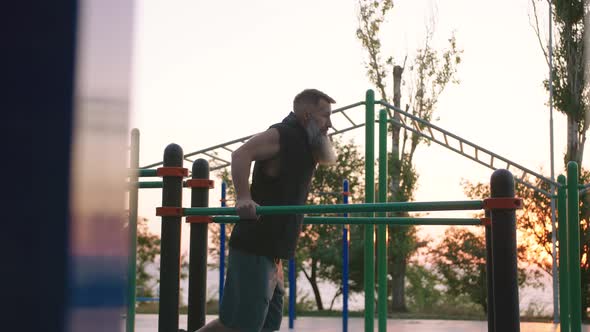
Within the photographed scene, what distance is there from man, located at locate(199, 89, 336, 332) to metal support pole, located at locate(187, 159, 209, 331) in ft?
2.58

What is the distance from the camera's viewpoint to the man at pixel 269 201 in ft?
11.1

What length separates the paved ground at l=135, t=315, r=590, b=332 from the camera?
9922 mm

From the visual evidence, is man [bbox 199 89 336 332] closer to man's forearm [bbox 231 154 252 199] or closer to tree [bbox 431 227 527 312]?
man's forearm [bbox 231 154 252 199]

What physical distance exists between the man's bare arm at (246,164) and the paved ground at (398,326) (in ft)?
20.8

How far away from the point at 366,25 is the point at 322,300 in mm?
6489

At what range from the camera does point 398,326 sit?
1067cm

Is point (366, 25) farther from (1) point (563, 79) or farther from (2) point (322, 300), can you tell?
(2) point (322, 300)

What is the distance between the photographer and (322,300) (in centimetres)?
1875

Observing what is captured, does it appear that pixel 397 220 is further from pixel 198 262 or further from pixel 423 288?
pixel 423 288

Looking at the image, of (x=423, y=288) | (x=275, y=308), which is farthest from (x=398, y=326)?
(x=423, y=288)

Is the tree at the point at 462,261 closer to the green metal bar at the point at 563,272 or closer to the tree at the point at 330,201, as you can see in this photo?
the tree at the point at 330,201

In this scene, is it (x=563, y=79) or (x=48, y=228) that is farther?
(x=563, y=79)

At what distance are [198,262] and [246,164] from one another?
123cm

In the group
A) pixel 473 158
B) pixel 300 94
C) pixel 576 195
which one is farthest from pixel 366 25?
pixel 300 94
